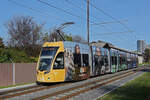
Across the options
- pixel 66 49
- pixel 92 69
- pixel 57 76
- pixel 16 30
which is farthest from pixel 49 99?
pixel 16 30

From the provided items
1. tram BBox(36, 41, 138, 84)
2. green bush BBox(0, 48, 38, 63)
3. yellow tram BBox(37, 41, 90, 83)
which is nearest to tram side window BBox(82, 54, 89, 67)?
tram BBox(36, 41, 138, 84)

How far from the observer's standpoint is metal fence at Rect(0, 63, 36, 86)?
14.9 metres

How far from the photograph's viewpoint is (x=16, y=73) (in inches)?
634

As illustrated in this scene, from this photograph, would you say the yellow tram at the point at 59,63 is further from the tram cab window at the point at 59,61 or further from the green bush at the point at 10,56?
the green bush at the point at 10,56

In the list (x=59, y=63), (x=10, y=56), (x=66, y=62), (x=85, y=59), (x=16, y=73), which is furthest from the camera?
(x=10, y=56)

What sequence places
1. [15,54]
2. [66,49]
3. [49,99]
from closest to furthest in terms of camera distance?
1. [49,99]
2. [66,49]
3. [15,54]

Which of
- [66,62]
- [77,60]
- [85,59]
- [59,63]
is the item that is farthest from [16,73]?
[85,59]

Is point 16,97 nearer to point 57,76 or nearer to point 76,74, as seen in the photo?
point 57,76

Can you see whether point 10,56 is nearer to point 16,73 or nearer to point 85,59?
point 16,73

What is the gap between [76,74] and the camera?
16.1 m

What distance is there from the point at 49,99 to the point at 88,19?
19206 mm

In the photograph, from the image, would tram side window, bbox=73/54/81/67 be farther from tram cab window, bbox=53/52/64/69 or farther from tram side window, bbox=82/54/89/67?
tram cab window, bbox=53/52/64/69

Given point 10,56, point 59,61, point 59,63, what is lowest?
point 59,63

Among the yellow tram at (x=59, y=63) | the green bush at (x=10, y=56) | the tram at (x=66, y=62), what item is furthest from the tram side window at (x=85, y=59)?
the green bush at (x=10, y=56)
